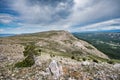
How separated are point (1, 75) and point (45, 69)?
6481 millimetres

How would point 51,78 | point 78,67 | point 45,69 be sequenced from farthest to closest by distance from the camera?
point 78,67 < point 45,69 < point 51,78

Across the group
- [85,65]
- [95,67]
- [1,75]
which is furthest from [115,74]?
[1,75]

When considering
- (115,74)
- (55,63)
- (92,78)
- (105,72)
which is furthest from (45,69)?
(115,74)

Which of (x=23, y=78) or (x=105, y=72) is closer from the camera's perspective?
(x=23, y=78)

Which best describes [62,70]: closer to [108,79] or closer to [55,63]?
[55,63]

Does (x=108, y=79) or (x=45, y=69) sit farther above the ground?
(x=45, y=69)

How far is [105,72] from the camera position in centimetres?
2342

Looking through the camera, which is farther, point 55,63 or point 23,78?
point 55,63

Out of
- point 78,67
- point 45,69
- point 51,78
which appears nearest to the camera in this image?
point 51,78

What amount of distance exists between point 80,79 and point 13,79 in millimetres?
9049

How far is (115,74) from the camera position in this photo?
76.5ft

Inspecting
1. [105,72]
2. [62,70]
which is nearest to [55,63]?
[62,70]

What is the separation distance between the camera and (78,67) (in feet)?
80.7

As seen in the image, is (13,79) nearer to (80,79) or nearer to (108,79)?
(80,79)
